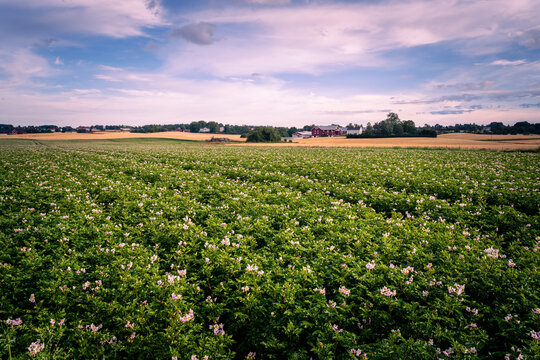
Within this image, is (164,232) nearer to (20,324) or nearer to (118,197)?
(20,324)

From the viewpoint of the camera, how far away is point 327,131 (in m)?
168

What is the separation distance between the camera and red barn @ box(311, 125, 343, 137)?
166625 millimetres

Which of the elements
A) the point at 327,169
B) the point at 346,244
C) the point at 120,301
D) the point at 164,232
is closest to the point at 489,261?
the point at 346,244

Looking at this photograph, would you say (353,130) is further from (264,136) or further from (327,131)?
(264,136)

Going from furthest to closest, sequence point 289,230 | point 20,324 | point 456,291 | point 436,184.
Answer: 1. point 436,184
2. point 289,230
3. point 456,291
4. point 20,324

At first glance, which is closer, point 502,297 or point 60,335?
point 60,335

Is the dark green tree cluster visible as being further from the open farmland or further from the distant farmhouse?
the open farmland

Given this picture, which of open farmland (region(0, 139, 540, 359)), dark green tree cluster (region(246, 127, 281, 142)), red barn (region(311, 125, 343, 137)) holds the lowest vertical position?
open farmland (region(0, 139, 540, 359))

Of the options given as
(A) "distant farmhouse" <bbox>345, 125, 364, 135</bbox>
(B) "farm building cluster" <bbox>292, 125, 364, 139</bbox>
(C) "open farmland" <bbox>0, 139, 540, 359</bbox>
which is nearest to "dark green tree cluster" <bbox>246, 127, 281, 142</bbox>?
(B) "farm building cluster" <bbox>292, 125, 364, 139</bbox>

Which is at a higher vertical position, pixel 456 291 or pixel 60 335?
pixel 456 291

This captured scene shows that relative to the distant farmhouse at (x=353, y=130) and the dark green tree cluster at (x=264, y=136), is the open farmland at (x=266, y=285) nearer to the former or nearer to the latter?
the dark green tree cluster at (x=264, y=136)

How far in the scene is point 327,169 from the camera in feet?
56.3

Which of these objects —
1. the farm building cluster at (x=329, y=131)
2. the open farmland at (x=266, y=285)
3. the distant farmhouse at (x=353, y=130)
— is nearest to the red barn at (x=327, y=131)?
the farm building cluster at (x=329, y=131)

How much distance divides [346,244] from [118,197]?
9660 mm
